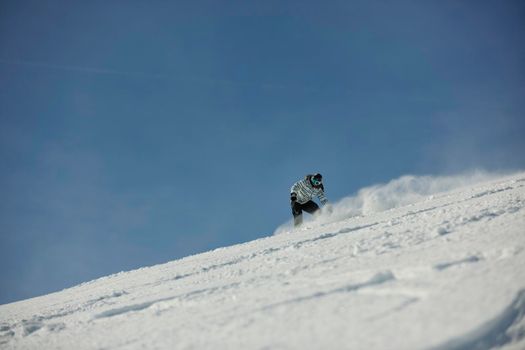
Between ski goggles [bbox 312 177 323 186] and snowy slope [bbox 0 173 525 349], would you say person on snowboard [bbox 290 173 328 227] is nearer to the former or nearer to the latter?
ski goggles [bbox 312 177 323 186]

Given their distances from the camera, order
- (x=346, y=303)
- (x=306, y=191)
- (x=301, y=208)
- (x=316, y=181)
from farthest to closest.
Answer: (x=301, y=208) < (x=306, y=191) < (x=316, y=181) < (x=346, y=303)

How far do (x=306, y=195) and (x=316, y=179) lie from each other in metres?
0.56

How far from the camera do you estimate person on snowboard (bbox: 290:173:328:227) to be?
1096 centimetres

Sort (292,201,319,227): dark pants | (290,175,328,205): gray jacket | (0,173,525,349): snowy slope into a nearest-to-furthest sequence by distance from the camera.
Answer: (0,173,525,349): snowy slope → (290,175,328,205): gray jacket → (292,201,319,227): dark pants

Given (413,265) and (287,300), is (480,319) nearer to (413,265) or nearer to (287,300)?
(413,265)

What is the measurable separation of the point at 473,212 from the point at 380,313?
2932 millimetres

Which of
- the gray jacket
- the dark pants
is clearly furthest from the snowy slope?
the dark pants

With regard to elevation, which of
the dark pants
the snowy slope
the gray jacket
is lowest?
the snowy slope

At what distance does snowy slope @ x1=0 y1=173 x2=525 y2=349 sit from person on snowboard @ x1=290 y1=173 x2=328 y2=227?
6.73m

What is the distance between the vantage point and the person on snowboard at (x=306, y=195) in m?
11.0

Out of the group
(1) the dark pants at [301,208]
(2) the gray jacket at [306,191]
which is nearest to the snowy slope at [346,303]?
(2) the gray jacket at [306,191]

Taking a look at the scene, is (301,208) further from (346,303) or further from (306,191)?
(346,303)

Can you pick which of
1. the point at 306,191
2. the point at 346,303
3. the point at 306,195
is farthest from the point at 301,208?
the point at 346,303

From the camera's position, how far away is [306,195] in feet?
36.5
